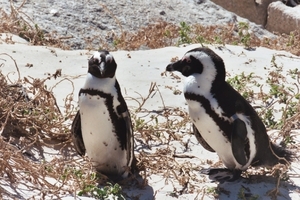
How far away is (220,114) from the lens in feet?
13.7

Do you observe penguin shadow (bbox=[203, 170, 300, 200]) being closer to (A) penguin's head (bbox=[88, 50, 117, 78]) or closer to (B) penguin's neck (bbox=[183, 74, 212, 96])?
(B) penguin's neck (bbox=[183, 74, 212, 96])

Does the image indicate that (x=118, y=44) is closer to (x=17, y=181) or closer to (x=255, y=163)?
(x=255, y=163)

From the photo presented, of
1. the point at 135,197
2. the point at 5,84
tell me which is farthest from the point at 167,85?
the point at 135,197

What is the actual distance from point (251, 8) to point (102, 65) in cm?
621

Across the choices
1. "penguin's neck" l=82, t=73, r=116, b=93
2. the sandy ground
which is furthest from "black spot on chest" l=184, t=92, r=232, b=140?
"penguin's neck" l=82, t=73, r=116, b=93

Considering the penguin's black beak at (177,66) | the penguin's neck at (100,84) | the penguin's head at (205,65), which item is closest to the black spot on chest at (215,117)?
the penguin's head at (205,65)

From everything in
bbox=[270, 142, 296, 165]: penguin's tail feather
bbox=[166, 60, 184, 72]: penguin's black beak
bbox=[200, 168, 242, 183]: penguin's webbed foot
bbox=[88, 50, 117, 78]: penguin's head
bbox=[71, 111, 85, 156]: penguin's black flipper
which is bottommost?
bbox=[200, 168, 242, 183]: penguin's webbed foot

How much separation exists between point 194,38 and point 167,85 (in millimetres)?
1242

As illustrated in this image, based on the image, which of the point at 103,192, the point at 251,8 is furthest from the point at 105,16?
the point at 103,192

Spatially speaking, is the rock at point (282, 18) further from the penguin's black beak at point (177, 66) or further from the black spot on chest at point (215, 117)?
the black spot on chest at point (215, 117)

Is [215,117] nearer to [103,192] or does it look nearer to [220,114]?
[220,114]

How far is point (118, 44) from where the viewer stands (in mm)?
6875

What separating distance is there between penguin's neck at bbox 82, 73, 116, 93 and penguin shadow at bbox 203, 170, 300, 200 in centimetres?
88

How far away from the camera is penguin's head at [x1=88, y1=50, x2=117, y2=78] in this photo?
13.3 feet
